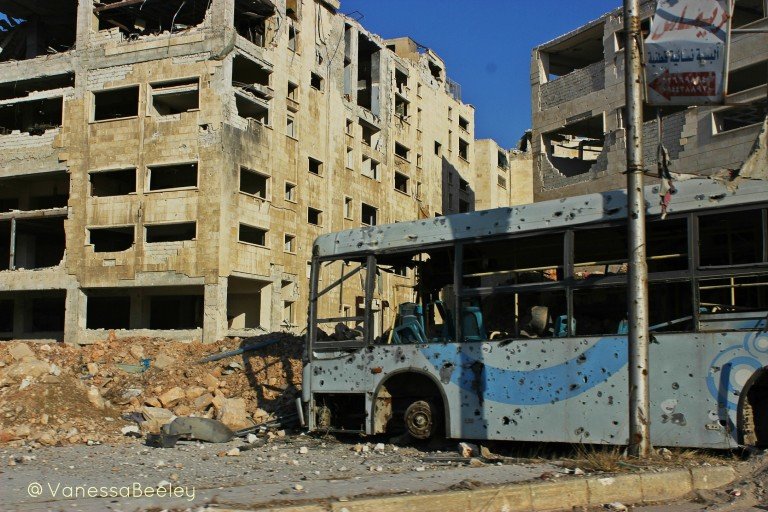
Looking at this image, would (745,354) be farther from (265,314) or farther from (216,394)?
(265,314)

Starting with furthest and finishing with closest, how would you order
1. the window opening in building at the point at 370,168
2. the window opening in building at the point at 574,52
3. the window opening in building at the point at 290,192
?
the window opening in building at the point at 370,168 < the window opening in building at the point at 290,192 < the window opening in building at the point at 574,52

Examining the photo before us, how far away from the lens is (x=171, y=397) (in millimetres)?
16250

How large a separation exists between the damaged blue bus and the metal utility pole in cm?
60

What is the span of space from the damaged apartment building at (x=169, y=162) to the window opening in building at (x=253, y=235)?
8 cm

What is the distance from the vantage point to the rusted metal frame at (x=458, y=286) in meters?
9.98

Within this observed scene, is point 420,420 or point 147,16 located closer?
point 420,420

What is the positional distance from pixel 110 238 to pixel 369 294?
26566mm

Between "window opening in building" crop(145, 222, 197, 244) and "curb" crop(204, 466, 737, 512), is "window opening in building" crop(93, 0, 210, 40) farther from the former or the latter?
"curb" crop(204, 466, 737, 512)

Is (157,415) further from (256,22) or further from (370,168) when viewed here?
(370,168)

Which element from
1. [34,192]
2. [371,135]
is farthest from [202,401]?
[371,135]

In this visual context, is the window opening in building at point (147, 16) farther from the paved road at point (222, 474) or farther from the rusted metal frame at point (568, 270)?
the rusted metal frame at point (568, 270)

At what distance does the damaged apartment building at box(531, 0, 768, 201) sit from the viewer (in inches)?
862

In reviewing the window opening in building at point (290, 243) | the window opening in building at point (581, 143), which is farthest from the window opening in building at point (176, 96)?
the window opening in building at point (581, 143)

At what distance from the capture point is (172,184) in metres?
33.2
